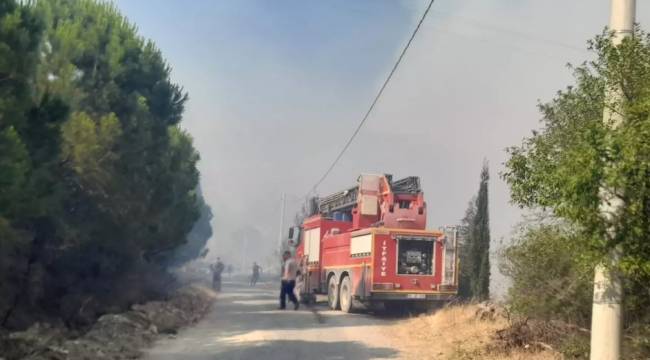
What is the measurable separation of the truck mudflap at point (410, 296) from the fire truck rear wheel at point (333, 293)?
2.77 meters

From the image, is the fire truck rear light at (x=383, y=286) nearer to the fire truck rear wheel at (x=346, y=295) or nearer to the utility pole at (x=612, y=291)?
the fire truck rear wheel at (x=346, y=295)

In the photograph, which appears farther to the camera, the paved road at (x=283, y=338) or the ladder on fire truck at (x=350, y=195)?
the ladder on fire truck at (x=350, y=195)

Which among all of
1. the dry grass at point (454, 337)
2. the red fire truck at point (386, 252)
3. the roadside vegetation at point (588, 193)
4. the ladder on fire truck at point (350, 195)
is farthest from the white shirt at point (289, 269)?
the roadside vegetation at point (588, 193)

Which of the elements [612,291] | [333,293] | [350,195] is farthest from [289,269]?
[612,291]

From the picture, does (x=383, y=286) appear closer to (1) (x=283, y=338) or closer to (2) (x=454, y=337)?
(1) (x=283, y=338)

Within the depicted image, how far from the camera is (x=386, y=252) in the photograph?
16.3 metres

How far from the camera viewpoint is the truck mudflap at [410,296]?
16.3 metres

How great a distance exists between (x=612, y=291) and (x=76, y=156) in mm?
12789

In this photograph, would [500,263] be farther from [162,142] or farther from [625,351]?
[162,142]

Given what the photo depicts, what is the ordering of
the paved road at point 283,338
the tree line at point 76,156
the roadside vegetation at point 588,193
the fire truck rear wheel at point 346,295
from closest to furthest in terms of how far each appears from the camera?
the roadside vegetation at point 588,193
the paved road at point 283,338
the tree line at point 76,156
the fire truck rear wheel at point 346,295

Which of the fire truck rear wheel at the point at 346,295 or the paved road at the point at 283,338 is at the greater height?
the fire truck rear wheel at the point at 346,295

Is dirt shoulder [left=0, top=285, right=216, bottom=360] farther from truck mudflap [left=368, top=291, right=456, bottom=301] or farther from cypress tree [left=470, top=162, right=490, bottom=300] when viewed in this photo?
cypress tree [left=470, top=162, right=490, bottom=300]

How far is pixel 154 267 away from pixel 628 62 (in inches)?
933

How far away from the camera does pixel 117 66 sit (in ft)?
62.0
